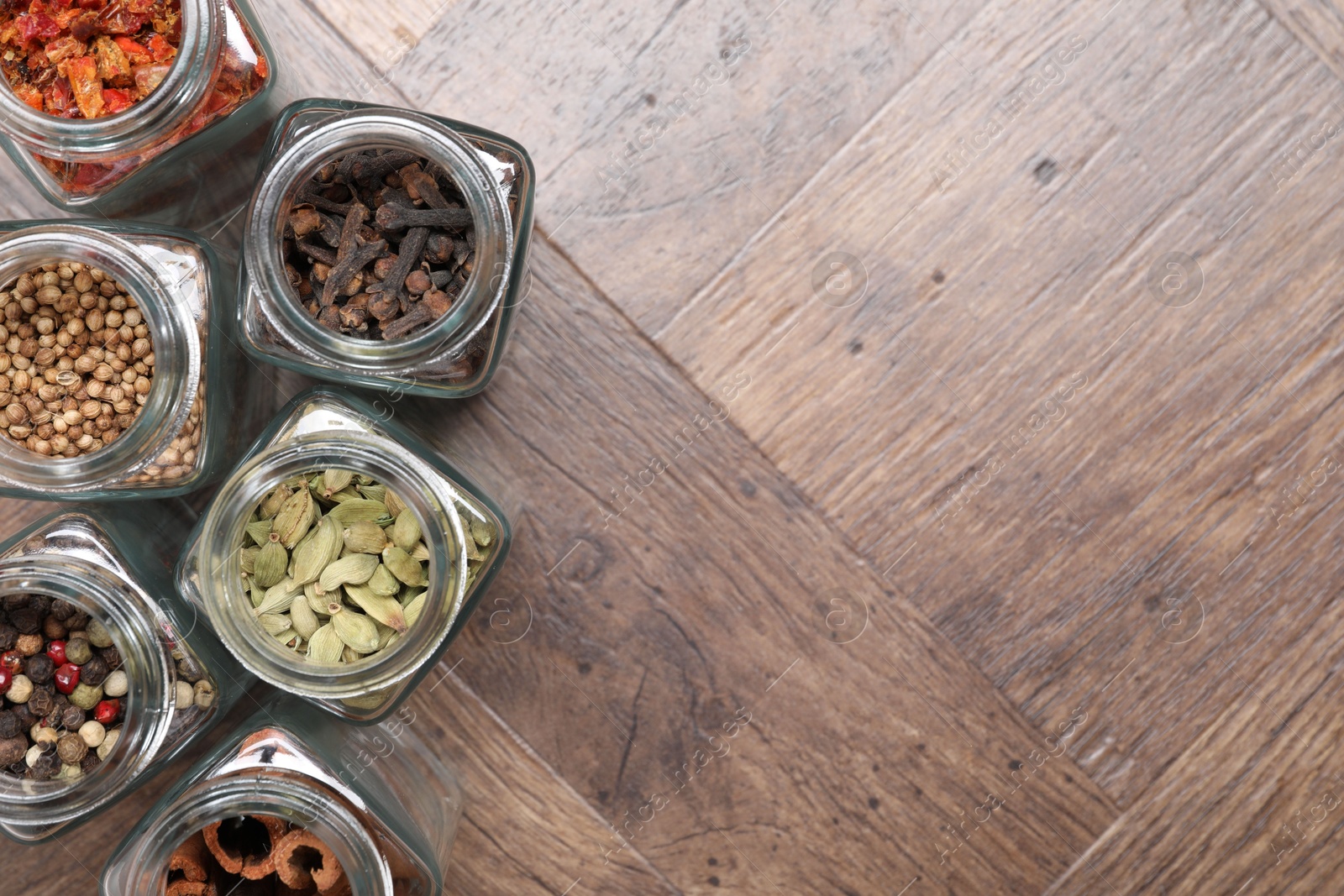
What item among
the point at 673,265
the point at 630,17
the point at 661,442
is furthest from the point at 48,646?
the point at 630,17

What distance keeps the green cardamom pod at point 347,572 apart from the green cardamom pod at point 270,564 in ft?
0.13

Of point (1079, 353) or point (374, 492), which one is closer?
point (374, 492)

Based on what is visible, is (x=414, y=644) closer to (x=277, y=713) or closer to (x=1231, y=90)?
(x=277, y=713)

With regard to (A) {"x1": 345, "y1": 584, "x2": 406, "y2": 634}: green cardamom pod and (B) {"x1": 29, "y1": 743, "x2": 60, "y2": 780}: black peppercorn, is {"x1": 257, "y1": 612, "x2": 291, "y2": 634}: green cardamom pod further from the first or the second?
(B) {"x1": 29, "y1": 743, "x2": 60, "y2": 780}: black peppercorn

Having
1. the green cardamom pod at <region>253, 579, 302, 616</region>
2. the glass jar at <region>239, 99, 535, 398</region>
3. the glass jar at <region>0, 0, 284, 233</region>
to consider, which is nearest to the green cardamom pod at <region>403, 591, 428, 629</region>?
the green cardamom pod at <region>253, 579, 302, 616</region>

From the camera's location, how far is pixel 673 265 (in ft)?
3.48

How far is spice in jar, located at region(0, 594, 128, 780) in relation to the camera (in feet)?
2.77

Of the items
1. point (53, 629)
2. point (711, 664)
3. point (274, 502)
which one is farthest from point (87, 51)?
point (711, 664)

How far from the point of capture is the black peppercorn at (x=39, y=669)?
85 cm

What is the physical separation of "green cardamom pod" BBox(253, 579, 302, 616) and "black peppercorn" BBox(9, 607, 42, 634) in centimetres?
22

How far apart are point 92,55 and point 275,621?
0.54 meters

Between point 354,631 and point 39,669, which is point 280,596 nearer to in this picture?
point 354,631

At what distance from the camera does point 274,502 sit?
85 cm

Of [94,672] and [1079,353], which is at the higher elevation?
[94,672]
